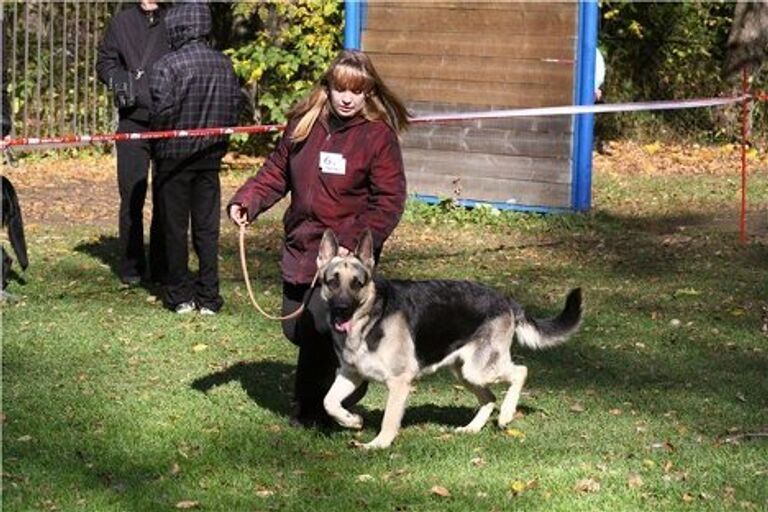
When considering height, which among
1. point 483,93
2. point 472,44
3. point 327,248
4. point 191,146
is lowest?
point 327,248

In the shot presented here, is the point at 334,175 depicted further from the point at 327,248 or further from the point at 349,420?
the point at 349,420

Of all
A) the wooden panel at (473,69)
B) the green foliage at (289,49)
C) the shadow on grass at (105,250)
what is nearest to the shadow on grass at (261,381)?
the shadow on grass at (105,250)

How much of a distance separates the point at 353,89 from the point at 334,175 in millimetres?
409

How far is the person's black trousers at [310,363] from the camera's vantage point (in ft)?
23.0

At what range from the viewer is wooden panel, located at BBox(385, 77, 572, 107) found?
14000 mm

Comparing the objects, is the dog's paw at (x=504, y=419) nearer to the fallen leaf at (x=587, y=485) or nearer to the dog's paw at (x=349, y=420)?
the dog's paw at (x=349, y=420)

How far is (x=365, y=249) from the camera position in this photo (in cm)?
646

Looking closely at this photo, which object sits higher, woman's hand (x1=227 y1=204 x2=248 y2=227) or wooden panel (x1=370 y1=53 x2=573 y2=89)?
wooden panel (x1=370 y1=53 x2=573 y2=89)

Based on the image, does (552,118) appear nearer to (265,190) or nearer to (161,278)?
(161,278)

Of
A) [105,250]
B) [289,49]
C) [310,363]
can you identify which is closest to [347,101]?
[310,363]

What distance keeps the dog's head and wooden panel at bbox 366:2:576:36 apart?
7.91 m

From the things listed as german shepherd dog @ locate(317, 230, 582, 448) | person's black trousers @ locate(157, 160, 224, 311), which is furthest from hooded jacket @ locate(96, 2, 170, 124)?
german shepherd dog @ locate(317, 230, 582, 448)

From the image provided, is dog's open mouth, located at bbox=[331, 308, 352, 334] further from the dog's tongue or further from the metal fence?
the metal fence

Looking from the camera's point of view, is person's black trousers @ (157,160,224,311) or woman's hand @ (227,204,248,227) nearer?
woman's hand @ (227,204,248,227)
